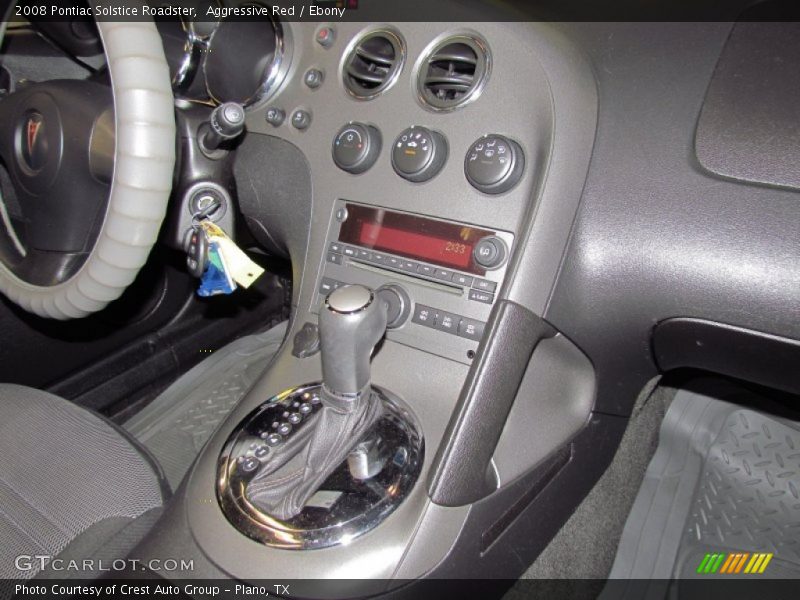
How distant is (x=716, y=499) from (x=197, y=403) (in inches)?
42.1

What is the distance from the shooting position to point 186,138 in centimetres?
94

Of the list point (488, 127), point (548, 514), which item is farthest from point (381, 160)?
point (548, 514)

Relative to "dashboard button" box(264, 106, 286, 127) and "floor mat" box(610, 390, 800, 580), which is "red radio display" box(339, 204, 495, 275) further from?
"floor mat" box(610, 390, 800, 580)

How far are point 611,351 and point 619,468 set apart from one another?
0.45m

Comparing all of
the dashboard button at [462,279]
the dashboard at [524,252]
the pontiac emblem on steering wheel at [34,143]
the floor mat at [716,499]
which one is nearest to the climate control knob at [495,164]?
the dashboard at [524,252]

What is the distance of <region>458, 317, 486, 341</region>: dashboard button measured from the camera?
776mm

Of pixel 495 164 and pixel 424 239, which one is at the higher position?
pixel 495 164

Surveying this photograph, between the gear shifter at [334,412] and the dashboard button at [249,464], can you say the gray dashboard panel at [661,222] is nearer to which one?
the gear shifter at [334,412]

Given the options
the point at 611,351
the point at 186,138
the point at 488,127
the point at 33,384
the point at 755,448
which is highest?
the point at 488,127

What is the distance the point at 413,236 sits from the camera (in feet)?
2.78

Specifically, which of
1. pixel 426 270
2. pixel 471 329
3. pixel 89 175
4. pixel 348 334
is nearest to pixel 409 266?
pixel 426 270

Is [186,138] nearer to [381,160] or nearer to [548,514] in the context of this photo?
[381,160]

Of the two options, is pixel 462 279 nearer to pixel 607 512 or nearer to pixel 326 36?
pixel 326 36

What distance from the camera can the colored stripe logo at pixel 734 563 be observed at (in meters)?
1.08
